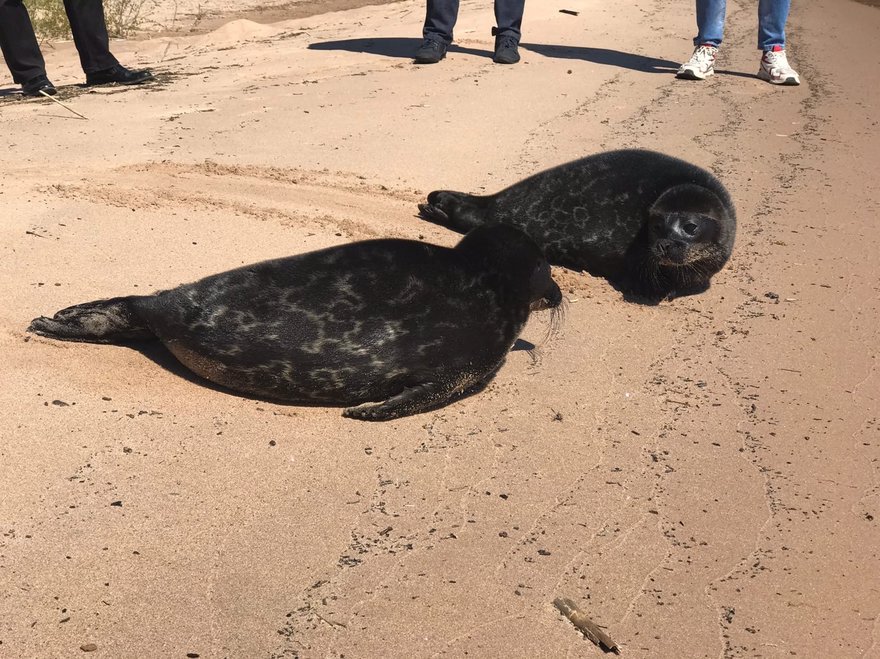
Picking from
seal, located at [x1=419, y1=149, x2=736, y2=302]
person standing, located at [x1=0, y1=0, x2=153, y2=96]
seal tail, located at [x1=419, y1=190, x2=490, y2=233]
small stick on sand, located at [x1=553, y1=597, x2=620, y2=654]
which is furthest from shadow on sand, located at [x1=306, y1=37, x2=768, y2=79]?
small stick on sand, located at [x1=553, y1=597, x2=620, y2=654]

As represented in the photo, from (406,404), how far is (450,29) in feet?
26.3

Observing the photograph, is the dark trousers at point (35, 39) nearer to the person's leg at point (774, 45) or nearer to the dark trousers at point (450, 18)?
the dark trousers at point (450, 18)

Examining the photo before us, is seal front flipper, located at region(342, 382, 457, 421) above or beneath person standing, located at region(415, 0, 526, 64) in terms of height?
above

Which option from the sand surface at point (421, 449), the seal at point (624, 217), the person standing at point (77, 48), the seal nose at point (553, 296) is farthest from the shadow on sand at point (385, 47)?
the seal nose at point (553, 296)

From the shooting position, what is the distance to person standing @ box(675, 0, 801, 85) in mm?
11367

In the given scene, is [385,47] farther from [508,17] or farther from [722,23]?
[722,23]

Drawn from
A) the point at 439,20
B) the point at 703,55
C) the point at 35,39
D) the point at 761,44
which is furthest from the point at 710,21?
the point at 35,39

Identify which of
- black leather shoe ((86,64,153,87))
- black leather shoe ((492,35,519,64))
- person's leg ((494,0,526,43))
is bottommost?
black leather shoe ((492,35,519,64))

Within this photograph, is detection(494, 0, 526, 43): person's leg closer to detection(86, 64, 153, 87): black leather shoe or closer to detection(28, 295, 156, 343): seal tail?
detection(86, 64, 153, 87): black leather shoe

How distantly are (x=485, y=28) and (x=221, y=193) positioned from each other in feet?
24.2

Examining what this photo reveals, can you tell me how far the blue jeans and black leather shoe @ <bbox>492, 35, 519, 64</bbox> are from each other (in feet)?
6.64

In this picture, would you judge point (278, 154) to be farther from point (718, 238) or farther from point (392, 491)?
point (392, 491)

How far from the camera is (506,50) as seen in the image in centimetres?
1144

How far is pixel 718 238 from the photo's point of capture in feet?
21.1
